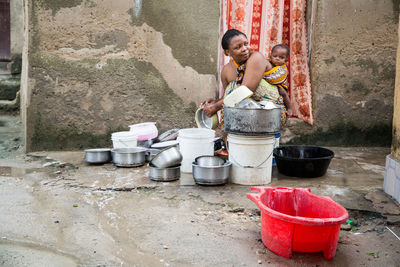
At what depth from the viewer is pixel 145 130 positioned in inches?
185

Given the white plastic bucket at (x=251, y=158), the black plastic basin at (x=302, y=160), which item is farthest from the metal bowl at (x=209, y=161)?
the black plastic basin at (x=302, y=160)

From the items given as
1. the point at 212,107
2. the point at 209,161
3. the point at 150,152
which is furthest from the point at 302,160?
the point at 150,152

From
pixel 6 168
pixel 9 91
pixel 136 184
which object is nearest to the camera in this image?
pixel 136 184

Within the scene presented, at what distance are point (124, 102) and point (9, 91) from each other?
14.3ft

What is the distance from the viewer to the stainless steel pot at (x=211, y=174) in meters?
3.52

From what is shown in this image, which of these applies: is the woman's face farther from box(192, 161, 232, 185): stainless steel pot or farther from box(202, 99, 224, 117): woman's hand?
box(192, 161, 232, 185): stainless steel pot

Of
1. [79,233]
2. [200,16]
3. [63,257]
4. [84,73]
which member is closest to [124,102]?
[84,73]

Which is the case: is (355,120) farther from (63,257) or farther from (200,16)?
(63,257)

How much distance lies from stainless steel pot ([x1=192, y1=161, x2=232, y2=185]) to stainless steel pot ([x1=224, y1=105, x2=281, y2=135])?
13.9 inches

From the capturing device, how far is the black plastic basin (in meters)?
3.77

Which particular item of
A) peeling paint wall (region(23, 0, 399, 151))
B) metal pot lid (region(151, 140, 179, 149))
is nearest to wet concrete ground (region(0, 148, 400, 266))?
metal pot lid (region(151, 140, 179, 149))

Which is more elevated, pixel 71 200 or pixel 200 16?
pixel 200 16

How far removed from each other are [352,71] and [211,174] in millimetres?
2739

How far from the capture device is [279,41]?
17.3 feet
